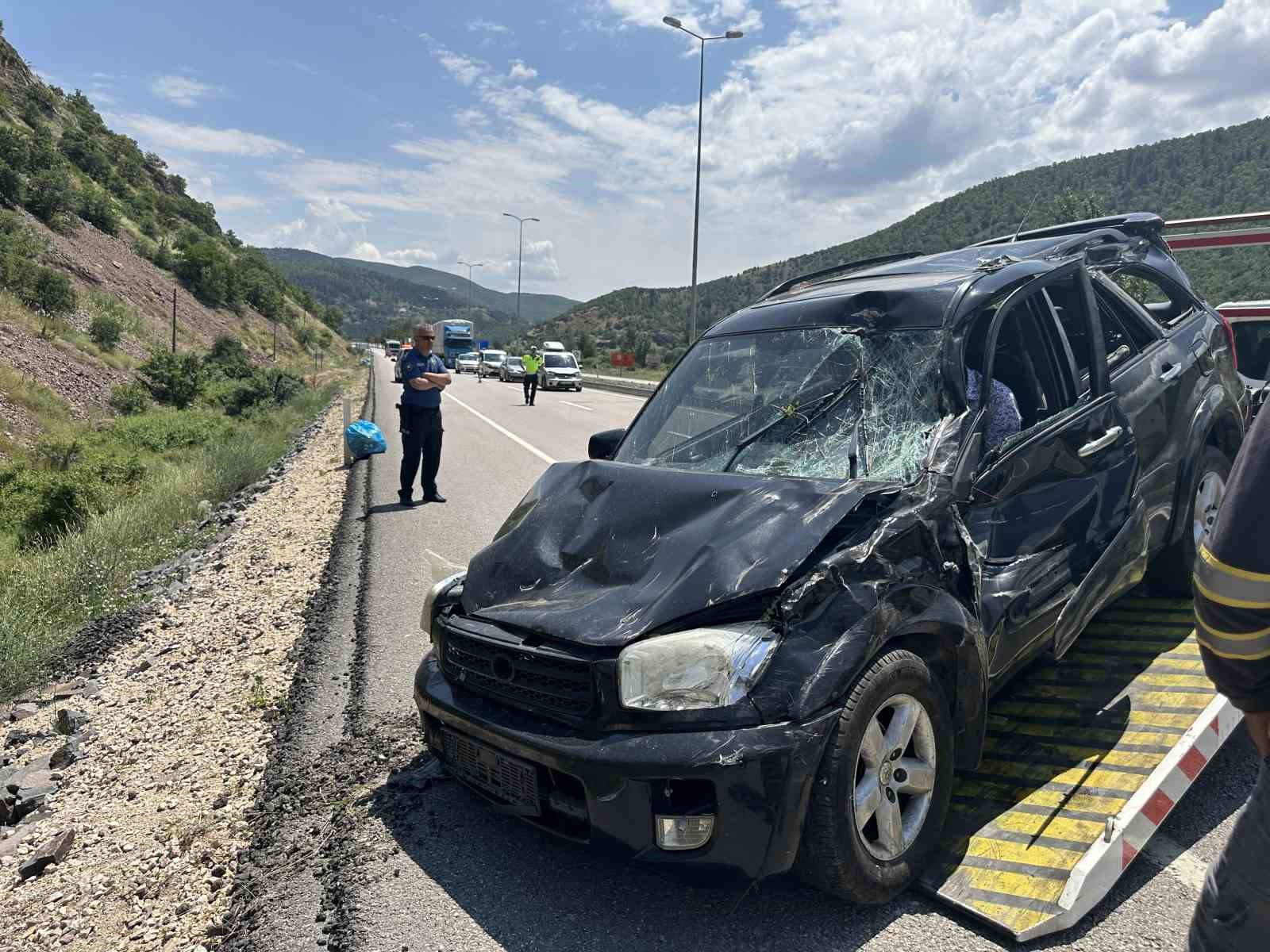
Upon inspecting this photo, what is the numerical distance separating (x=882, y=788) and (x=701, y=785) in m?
0.60

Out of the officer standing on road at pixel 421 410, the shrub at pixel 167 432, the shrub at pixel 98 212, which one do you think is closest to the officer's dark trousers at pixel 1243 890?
the officer standing on road at pixel 421 410

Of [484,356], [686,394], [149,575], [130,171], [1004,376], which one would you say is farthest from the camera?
[130,171]

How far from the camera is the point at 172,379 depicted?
91.5 feet

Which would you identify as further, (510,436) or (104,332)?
(104,332)

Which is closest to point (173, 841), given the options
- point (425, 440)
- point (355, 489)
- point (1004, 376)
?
point (1004, 376)

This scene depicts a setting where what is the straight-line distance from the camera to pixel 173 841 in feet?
11.0

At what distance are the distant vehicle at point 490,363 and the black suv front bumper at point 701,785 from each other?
49949mm

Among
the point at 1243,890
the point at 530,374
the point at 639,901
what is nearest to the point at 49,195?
the point at 530,374

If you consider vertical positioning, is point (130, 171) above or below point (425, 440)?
above

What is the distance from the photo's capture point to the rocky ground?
120 inches

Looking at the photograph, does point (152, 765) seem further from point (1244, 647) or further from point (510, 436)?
point (510, 436)

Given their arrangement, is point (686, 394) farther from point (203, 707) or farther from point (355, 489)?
point (355, 489)

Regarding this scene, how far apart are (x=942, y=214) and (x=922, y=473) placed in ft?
216

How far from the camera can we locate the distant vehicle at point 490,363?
171ft
